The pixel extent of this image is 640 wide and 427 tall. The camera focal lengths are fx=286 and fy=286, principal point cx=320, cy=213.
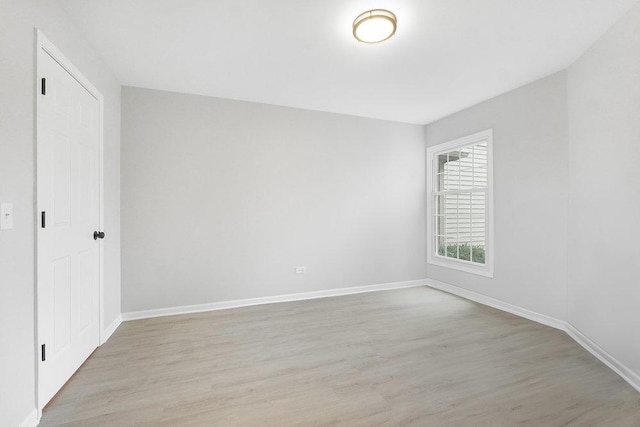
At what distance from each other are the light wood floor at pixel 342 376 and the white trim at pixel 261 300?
15cm

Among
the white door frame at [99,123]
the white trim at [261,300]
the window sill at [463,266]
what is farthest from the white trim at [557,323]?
the white door frame at [99,123]

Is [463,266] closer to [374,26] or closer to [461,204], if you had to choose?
[461,204]

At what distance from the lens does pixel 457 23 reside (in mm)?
2217

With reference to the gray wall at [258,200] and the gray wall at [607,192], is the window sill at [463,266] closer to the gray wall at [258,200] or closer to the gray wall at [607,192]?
the gray wall at [258,200]

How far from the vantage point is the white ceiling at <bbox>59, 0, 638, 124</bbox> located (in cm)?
206

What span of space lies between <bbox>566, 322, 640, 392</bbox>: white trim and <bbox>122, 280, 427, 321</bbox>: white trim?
83.5 inches

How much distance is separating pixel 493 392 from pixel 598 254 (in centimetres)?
159

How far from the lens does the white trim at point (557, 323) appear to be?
2086 millimetres

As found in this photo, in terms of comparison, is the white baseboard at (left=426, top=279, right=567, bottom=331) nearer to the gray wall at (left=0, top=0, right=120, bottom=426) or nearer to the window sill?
the window sill

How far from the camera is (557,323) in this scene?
2.99m

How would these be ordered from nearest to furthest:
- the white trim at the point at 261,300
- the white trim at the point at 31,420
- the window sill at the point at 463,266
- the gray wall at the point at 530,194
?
the white trim at the point at 31,420, the gray wall at the point at 530,194, the white trim at the point at 261,300, the window sill at the point at 463,266

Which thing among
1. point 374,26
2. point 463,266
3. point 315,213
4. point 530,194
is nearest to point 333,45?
point 374,26

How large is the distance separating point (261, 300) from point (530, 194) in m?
3.50

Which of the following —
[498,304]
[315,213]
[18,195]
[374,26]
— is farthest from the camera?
[315,213]
